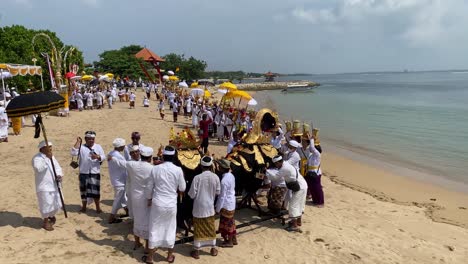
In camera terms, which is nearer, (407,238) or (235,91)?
(407,238)

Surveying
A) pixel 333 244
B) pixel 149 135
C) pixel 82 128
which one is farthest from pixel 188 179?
pixel 82 128

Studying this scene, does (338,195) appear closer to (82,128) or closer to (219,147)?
(219,147)

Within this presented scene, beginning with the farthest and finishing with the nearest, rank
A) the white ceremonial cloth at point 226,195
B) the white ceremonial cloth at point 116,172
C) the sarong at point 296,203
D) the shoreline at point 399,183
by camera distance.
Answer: the shoreline at point 399,183, the sarong at point 296,203, the white ceremonial cloth at point 116,172, the white ceremonial cloth at point 226,195

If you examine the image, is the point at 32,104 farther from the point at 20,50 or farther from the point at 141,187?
the point at 20,50

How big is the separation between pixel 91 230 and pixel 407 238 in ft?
19.6

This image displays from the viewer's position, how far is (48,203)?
664cm

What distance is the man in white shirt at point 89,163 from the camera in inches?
286

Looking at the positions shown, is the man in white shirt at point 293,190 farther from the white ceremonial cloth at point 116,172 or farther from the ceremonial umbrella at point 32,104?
the ceremonial umbrella at point 32,104

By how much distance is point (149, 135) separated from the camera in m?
16.4

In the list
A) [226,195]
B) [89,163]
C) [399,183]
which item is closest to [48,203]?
[89,163]

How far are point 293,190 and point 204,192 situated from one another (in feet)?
6.34

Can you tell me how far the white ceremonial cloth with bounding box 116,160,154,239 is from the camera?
591 cm

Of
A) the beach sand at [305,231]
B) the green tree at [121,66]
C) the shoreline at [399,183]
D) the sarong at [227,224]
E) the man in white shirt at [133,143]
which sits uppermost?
the green tree at [121,66]

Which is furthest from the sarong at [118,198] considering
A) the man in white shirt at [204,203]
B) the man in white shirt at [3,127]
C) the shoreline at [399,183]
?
the man in white shirt at [3,127]
